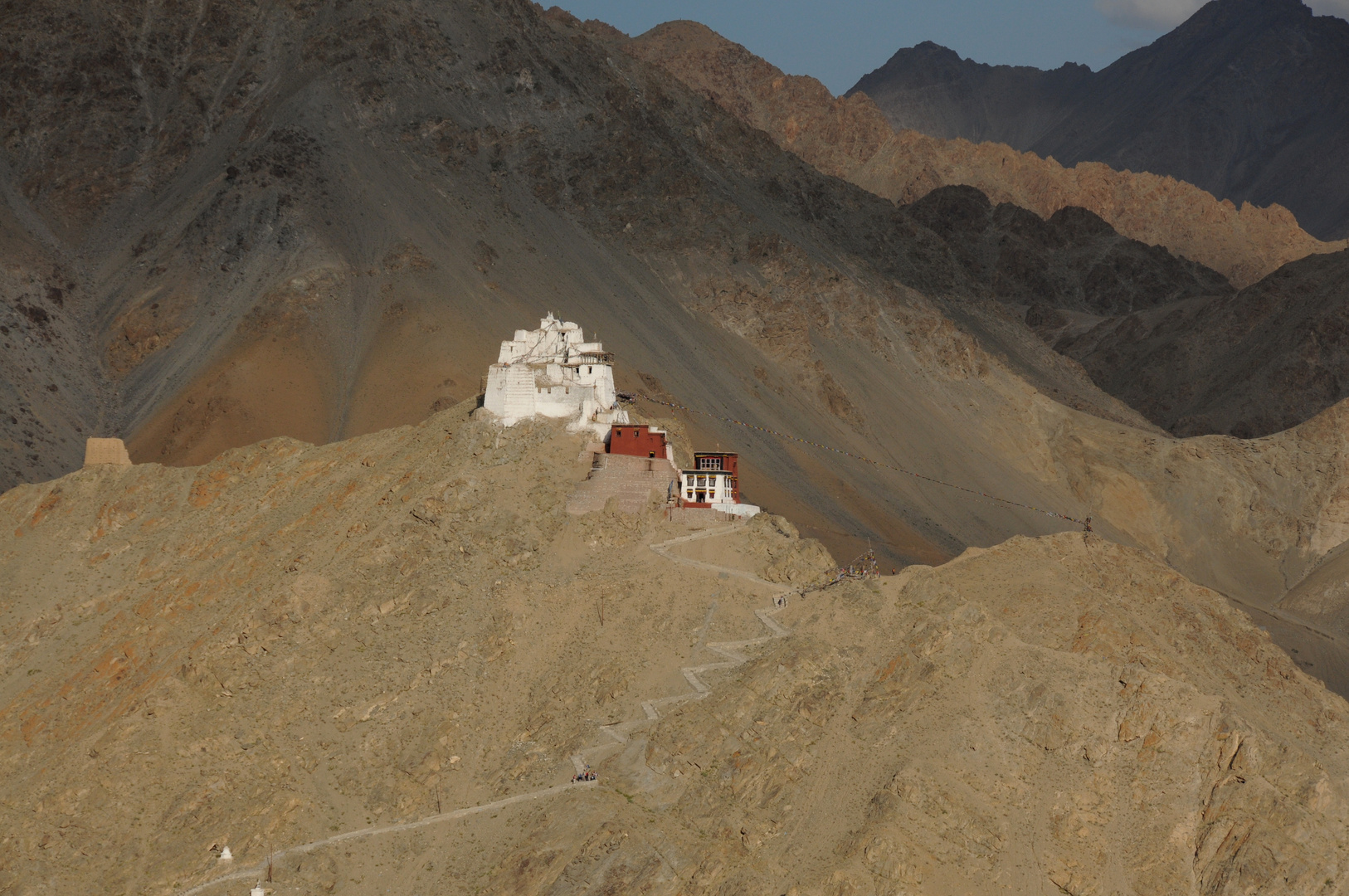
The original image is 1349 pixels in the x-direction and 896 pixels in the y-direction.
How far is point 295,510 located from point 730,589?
2602cm

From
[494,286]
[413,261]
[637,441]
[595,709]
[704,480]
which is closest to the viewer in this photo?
[595,709]

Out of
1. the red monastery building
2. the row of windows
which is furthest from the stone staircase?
the row of windows

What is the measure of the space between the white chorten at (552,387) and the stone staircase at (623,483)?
3.78m

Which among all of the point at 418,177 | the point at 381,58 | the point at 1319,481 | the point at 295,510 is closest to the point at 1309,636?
the point at 1319,481

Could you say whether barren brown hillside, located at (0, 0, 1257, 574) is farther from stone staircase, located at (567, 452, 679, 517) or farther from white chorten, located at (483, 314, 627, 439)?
stone staircase, located at (567, 452, 679, 517)

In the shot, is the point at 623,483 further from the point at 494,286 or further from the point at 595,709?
the point at 494,286

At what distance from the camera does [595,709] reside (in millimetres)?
65500

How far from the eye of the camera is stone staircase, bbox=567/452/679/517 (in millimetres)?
78375

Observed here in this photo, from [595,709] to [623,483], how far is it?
16121mm

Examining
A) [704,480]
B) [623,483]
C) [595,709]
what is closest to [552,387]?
[623,483]

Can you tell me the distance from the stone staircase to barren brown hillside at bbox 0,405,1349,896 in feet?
3.41

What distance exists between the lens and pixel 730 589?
234 ft

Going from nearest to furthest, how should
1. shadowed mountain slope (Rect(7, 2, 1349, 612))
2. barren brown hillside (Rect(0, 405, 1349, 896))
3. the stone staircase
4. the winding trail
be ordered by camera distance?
1. barren brown hillside (Rect(0, 405, 1349, 896))
2. the winding trail
3. the stone staircase
4. shadowed mountain slope (Rect(7, 2, 1349, 612))

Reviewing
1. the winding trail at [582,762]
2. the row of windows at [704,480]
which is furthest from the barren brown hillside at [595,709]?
the row of windows at [704,480]
